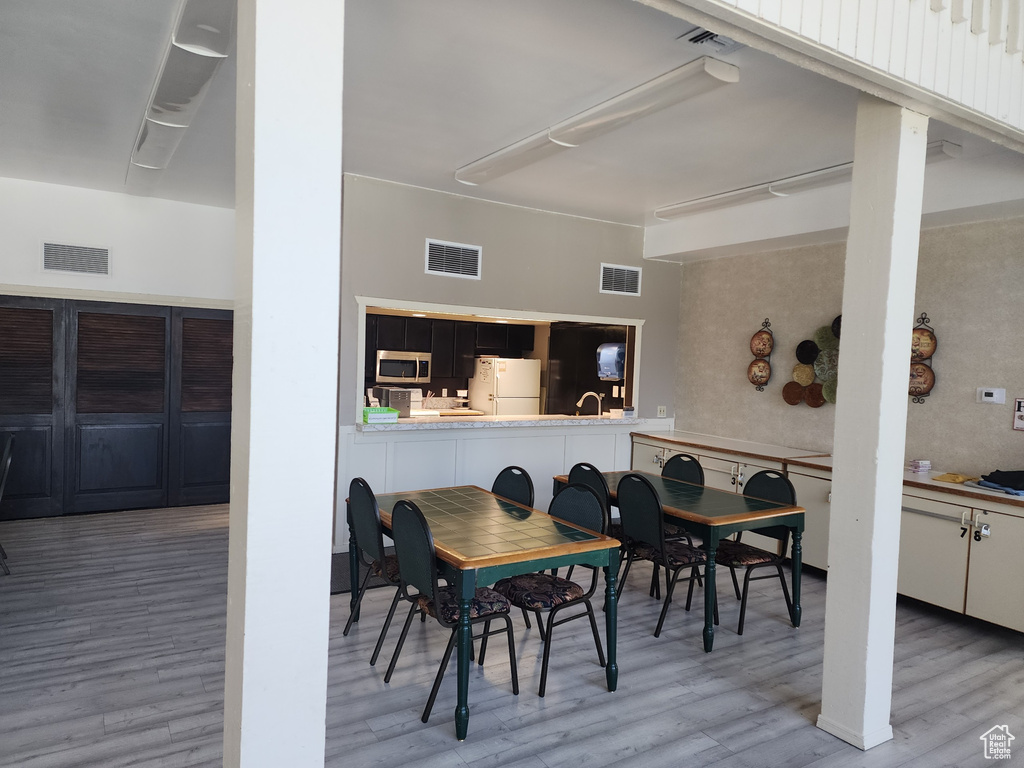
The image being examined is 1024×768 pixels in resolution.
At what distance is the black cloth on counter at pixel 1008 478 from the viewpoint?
3.94m

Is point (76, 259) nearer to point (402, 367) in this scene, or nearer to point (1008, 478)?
point (402, 367)

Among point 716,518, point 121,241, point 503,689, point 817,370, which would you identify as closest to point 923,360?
point 817,370

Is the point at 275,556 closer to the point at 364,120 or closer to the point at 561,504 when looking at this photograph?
the point at 561,504

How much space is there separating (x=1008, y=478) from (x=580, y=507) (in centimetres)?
270

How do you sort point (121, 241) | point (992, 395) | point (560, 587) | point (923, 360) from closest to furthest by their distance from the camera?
point (560, 587), point (992, 395), point (923, 360), point (121, 241)

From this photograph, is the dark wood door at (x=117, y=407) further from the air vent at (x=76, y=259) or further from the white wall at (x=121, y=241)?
the air vent at (x=76, y=259)

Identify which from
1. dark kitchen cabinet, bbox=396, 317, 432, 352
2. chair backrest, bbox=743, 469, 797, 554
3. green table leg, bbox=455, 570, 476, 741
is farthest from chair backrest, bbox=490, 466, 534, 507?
dark kitchen cabinet, bbox=396, 317, 432, 352

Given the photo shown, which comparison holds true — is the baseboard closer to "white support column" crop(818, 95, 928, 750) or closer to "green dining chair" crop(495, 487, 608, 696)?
"white support column" crop(818, 95, 928, 750)

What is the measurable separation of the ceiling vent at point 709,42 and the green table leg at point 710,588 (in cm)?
235

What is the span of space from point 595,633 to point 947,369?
10.7 feet

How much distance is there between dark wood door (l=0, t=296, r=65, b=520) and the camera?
225 inches

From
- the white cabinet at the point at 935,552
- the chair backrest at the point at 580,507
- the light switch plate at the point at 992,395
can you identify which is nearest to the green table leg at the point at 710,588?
the chair backrest at the point at 580,507

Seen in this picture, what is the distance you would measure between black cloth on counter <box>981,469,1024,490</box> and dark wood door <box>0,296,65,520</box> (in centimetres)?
732

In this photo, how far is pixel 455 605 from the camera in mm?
2961
